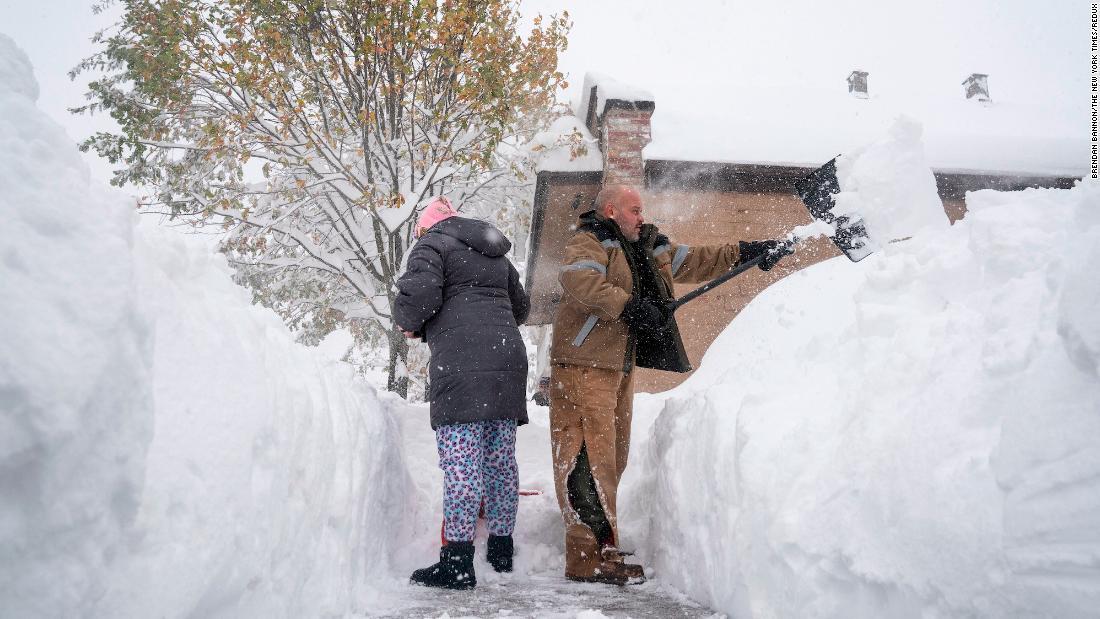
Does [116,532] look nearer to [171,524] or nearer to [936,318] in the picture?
[171,524]

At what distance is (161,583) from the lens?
125 centimetres

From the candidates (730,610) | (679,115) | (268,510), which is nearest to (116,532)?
(268,510)

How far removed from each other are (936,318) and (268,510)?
196cm

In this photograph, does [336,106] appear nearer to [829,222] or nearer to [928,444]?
[829,222]

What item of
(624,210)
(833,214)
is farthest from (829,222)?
(624,210)

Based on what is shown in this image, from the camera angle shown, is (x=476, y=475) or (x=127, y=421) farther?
(x=476, y=475)

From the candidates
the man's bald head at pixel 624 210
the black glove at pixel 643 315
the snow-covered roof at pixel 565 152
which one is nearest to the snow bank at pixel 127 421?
the black glove at pixel 643 315

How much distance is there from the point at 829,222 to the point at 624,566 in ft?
6.57

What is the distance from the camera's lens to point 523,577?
9.71 feet

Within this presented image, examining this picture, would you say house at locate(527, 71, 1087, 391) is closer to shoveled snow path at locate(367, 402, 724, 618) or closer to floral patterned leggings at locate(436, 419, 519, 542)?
shoveled snow path at locate(367, 402, 724, 618)

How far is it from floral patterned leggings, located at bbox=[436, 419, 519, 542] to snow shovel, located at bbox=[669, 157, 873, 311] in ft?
3.66

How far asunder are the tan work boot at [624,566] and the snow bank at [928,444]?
211 mm

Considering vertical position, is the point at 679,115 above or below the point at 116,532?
above

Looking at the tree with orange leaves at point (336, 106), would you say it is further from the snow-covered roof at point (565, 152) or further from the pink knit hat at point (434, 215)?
the pink knit hat at point (434, 215)
